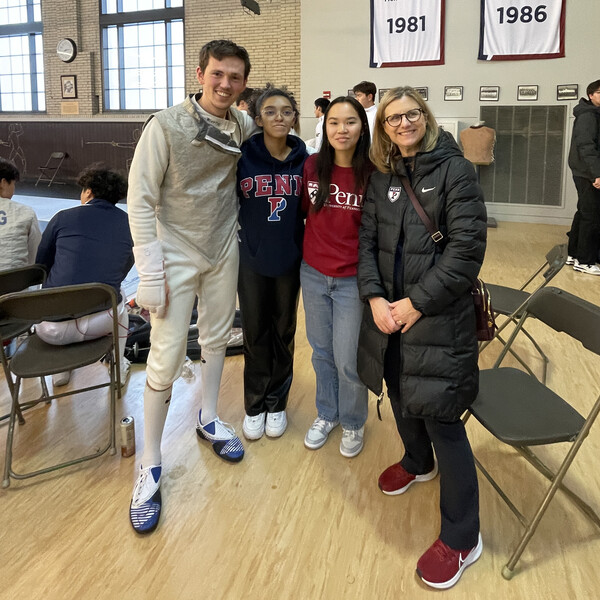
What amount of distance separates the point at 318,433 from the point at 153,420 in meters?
Answer: 0.73

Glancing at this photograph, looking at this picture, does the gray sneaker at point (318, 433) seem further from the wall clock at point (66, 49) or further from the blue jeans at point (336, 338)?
the wall clock at point (66, 49)

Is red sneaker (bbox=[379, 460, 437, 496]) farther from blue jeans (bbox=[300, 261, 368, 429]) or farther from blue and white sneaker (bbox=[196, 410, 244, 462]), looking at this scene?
blue and white sneaker (bbox=[196, 410, 244, 462])

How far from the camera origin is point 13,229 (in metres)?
2.81

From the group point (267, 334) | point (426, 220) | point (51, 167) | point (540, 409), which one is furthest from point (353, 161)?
point (51, 167)

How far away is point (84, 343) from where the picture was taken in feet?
7.84

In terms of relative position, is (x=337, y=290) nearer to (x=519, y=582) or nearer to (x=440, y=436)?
(x=440, y=436)

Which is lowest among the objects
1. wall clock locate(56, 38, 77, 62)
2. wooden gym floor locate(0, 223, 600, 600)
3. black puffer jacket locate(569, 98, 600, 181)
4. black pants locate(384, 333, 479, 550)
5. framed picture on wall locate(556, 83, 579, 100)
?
wooden gym floor locate(0, 223, 600, 600)

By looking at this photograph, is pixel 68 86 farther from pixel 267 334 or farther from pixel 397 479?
pixel 397 479

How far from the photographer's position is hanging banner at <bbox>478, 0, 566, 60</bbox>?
7652mm

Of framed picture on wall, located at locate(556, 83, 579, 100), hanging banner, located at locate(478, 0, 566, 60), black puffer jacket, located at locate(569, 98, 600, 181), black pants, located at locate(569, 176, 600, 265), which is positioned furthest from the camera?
framed picture on wall, located at locate(556, 83, 579, 100)

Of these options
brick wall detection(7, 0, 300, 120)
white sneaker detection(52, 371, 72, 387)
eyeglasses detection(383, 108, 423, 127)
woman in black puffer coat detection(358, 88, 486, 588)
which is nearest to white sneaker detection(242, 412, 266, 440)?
woman in black puffer coat detection(358, 88, 486, 588)

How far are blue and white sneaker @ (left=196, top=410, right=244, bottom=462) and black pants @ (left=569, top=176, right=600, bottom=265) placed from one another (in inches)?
179

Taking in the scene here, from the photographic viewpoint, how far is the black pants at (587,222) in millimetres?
5156

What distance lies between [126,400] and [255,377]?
0.81 meters
